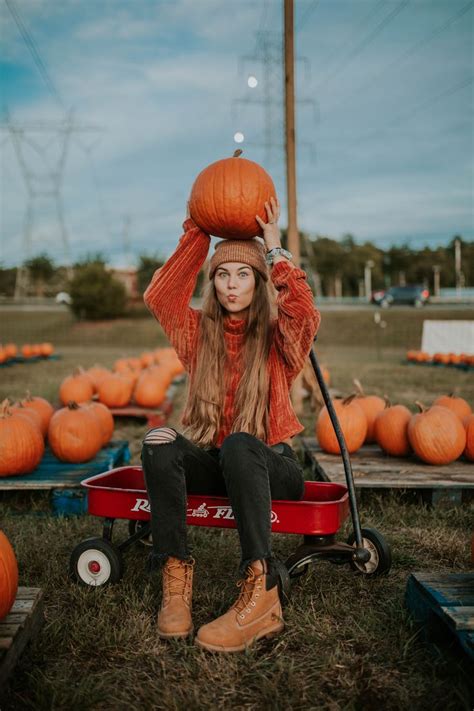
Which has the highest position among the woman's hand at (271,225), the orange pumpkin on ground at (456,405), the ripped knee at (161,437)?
the woman's hand at (271,225)

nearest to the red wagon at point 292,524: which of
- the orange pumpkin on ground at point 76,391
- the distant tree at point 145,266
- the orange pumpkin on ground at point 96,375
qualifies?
the orange pumpkin on ground at point 76,391

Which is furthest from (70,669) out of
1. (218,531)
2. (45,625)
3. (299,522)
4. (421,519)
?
(421,519)

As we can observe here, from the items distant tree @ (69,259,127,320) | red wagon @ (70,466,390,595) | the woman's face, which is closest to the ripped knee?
A: red wagon @ (70,466,390,595)

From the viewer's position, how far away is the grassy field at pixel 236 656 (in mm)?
2029

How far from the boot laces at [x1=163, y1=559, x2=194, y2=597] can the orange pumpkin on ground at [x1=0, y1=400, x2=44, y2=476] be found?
181cm

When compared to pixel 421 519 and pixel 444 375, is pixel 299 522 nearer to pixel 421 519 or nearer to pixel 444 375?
pixel 421 519

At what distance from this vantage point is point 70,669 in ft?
7.21

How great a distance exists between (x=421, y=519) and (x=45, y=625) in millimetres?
2237

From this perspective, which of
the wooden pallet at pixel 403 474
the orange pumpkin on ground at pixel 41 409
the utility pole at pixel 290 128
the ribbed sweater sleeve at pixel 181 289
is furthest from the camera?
the utility pole at pixel 290 128

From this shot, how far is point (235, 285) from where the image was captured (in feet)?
9.54

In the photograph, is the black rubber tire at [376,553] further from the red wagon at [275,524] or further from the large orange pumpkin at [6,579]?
the large orange pumpkin at [6,579]

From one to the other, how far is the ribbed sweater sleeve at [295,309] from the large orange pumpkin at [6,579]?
1417mm

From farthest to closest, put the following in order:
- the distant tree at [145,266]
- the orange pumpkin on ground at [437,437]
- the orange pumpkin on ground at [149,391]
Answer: the distant tree at [145,266]
the orange pumpkin on ground at [149,391]
the orange pumpkin on ground at [437,437]

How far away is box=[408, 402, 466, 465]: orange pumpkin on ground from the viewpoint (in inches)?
164
